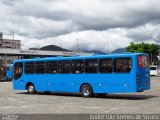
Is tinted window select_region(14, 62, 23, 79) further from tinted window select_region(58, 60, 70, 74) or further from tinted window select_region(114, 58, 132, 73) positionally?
tinted window select_region(114, 58, 132, 73)

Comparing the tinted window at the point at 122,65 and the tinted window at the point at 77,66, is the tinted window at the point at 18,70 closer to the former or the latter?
the tinted window at the point at 77,66

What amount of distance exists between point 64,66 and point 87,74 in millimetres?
2066

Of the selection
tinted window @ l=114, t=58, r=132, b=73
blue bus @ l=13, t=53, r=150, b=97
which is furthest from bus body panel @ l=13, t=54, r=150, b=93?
tinted window @ l=114, t=58, r=132, b=73

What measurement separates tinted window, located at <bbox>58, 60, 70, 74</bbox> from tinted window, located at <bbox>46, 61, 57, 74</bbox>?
40 cm

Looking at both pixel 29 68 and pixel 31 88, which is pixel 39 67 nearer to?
pixel 29 68

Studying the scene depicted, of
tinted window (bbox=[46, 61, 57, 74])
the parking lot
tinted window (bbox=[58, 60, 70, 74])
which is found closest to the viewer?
the parking lot

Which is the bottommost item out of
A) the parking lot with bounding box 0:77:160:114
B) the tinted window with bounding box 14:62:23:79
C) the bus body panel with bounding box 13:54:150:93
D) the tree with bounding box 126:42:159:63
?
A: the parking lot with bounding box 0:77:160:114

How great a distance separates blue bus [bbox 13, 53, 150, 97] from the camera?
20859 millimetres

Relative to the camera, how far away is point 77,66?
933 inches

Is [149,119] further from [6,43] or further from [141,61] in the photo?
[6,43]

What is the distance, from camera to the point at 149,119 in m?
11.9

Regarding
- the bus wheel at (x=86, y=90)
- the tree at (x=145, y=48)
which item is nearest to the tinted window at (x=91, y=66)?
the bus wheel at (x=86, y=90)

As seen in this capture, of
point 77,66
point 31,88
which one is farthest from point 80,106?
point 31,88

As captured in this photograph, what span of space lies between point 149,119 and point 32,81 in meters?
16.0
